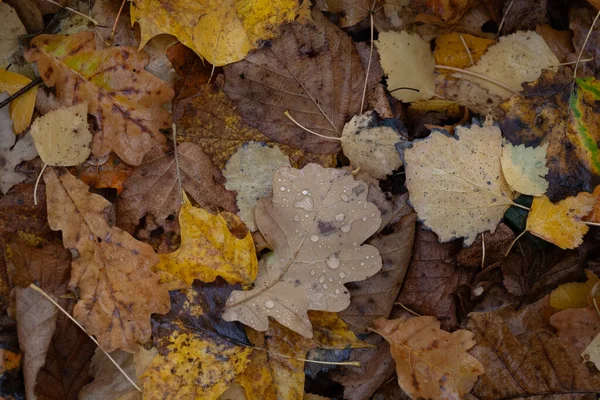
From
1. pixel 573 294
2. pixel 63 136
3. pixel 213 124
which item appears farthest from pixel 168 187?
pixel 573 294

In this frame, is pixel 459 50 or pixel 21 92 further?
pixel 459 50

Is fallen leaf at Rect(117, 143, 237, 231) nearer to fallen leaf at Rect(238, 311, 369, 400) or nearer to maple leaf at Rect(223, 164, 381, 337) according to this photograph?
maple leaf at Rect(223, 164, 381, 337)

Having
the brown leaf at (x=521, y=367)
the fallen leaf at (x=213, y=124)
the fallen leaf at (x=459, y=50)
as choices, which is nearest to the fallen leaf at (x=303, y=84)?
the fallen leaf at (x=213, y=124)

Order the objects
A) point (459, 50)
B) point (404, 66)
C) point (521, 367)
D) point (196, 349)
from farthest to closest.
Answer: point (459, 50)
point (404, 66)
point (521, 367)
point (196, 349)

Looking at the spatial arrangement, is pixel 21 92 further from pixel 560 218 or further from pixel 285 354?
pixel 560 218

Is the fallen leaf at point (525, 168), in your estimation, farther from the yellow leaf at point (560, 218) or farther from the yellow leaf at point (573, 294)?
the yellow leaf at point (573, 294)

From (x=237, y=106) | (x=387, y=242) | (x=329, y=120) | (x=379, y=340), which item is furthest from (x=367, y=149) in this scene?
(x=379, y=340)

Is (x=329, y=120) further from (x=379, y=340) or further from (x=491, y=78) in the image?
(x=379, y=340)
